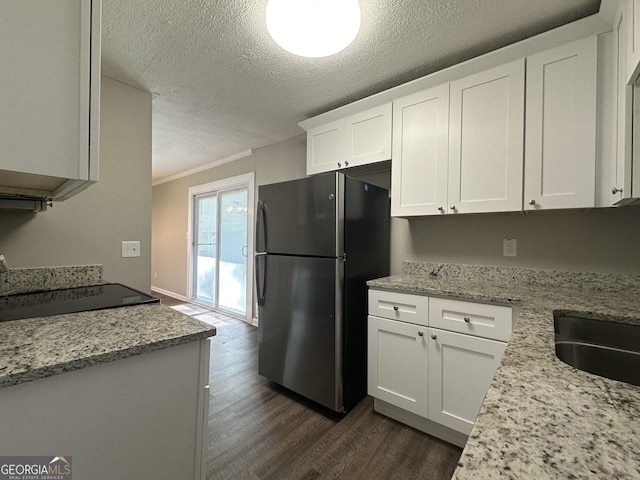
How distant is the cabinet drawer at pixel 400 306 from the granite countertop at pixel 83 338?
120 centimetres

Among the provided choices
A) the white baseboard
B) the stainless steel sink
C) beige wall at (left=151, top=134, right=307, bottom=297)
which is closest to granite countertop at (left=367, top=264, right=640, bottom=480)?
the stainless steel sink

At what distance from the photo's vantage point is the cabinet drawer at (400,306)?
1.65m

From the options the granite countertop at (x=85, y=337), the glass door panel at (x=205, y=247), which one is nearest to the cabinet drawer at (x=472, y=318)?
the granite countertop at (x=85, y=337)

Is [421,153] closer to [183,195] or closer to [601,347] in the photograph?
[601,347]

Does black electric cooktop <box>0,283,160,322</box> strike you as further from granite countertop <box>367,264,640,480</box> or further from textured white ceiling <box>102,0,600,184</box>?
textured white ceiling <box>102,0,600,184</box>

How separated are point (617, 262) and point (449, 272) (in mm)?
882

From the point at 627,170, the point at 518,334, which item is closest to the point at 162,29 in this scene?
the point at 518,334

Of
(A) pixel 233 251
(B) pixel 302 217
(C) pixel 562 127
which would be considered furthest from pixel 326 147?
(A) pixel 233 251

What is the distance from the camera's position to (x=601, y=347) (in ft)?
3.01

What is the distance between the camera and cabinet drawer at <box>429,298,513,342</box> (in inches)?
55.3

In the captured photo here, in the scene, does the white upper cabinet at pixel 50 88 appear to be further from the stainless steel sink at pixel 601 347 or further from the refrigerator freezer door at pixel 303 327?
the stainless steel sink at pixel 601 347

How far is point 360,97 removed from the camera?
2.20 m

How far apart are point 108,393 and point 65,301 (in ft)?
2.61

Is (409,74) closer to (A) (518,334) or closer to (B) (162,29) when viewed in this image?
(B) (162,29)
